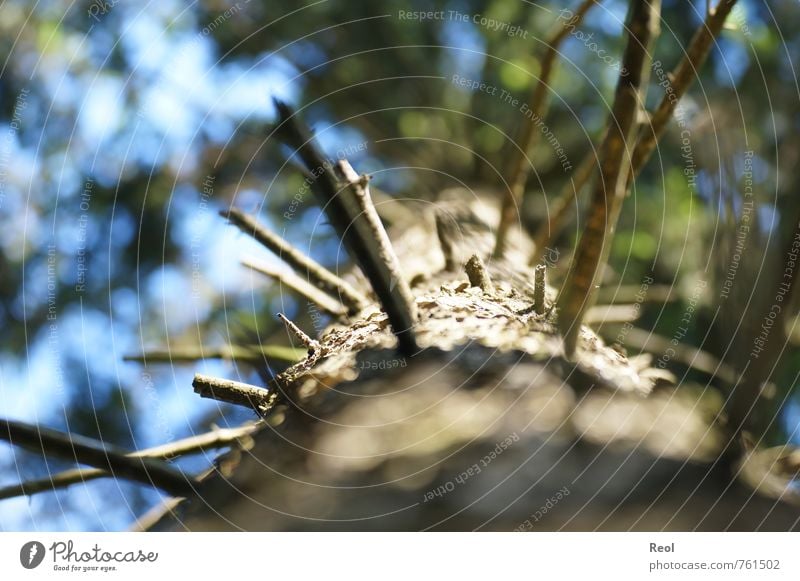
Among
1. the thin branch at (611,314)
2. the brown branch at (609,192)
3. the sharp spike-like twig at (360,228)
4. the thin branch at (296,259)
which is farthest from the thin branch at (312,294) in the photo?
the thin branch at (611,314)

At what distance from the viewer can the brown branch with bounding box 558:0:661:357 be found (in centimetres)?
83

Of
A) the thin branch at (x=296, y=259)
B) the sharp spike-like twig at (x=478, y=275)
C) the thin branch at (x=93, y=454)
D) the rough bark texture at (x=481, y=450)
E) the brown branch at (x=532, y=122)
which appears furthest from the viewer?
the brown branch at (x=532, y=122)

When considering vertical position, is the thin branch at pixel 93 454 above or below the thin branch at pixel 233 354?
below

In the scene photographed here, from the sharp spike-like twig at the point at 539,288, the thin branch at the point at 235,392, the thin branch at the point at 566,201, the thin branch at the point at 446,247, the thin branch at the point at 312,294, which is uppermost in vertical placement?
the thin branch at the point at 566,201

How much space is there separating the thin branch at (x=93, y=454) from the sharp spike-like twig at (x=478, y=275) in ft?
1.67

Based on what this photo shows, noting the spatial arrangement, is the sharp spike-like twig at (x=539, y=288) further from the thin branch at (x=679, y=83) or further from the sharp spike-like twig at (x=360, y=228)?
the thin branch at (x=679, y=83)

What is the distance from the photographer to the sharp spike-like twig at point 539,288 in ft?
2.78

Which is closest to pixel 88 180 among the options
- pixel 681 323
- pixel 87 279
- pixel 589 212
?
pixel 87 279

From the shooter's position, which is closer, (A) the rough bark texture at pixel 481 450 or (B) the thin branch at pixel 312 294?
(A) the rough bark texture at pixel 481 450

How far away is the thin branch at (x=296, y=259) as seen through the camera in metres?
1.13

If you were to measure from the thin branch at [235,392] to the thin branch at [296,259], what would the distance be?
32cm

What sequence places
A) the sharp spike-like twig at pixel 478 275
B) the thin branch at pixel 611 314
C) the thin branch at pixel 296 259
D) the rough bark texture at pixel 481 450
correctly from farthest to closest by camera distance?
the thin branch at pixel 611 314 → the thin branch at pixel 296 259 → the sharp spike-like twig at pixel 478 275 → the rough bark texture at pixel 481 450

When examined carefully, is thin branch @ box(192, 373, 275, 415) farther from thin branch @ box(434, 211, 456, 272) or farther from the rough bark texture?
thin branch @ box(434, 211, 456, 272)

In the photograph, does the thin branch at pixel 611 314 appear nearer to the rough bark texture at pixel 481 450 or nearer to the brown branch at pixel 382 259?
the rough bark texture at pixel 481 450
